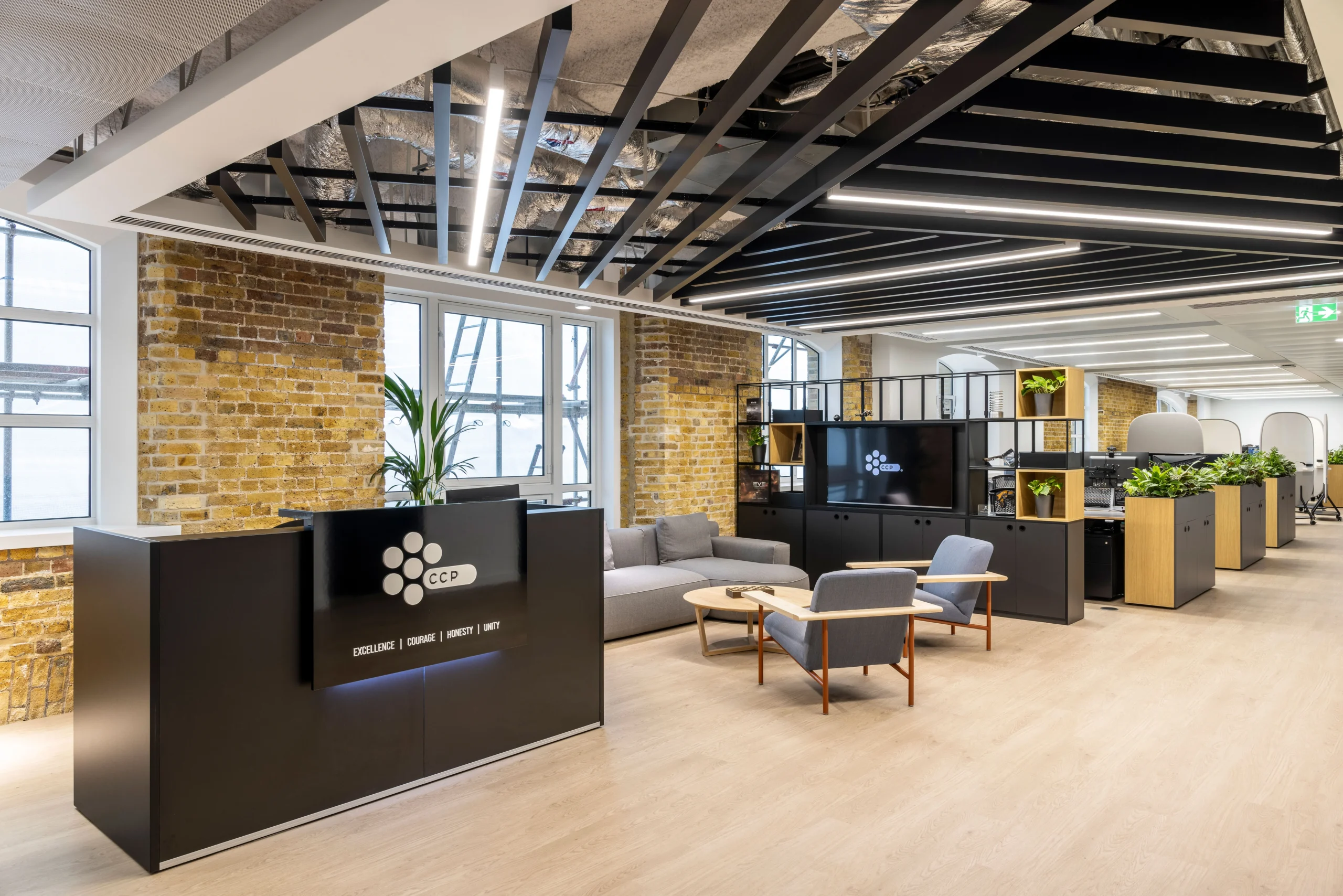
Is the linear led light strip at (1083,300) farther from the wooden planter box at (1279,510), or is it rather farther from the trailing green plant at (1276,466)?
the trailing green plant at (1276,466)

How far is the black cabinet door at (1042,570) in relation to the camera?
22.6 ft

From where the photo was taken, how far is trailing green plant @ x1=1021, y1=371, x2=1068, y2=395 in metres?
6.94

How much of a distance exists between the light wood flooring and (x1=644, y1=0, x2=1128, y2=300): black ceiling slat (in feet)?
9.23

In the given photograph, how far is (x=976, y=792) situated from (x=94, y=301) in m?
5.72

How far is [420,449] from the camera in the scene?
5.86 m

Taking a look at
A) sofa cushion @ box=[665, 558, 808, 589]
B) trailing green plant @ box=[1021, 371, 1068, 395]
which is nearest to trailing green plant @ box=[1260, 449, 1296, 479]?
trailing green plant @ box=[1021, 371, 1068, 395]

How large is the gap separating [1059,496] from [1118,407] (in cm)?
1422

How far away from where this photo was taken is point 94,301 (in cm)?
507

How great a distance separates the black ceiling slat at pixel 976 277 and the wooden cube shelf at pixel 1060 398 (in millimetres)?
906

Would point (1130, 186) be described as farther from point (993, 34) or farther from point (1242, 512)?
point (1242, 512)

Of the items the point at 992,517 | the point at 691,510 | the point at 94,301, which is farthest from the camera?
the point at 691,510

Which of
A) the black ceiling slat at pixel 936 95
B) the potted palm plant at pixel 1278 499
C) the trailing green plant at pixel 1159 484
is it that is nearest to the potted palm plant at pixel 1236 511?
the potted palm plant at pixel 1278 499

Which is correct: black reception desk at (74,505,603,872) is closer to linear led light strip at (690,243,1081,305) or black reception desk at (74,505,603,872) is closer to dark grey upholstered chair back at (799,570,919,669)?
dark grey upholstered chair back at (799,570,919,669)

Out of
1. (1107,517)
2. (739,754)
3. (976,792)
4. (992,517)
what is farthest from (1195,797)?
(1107,517)
